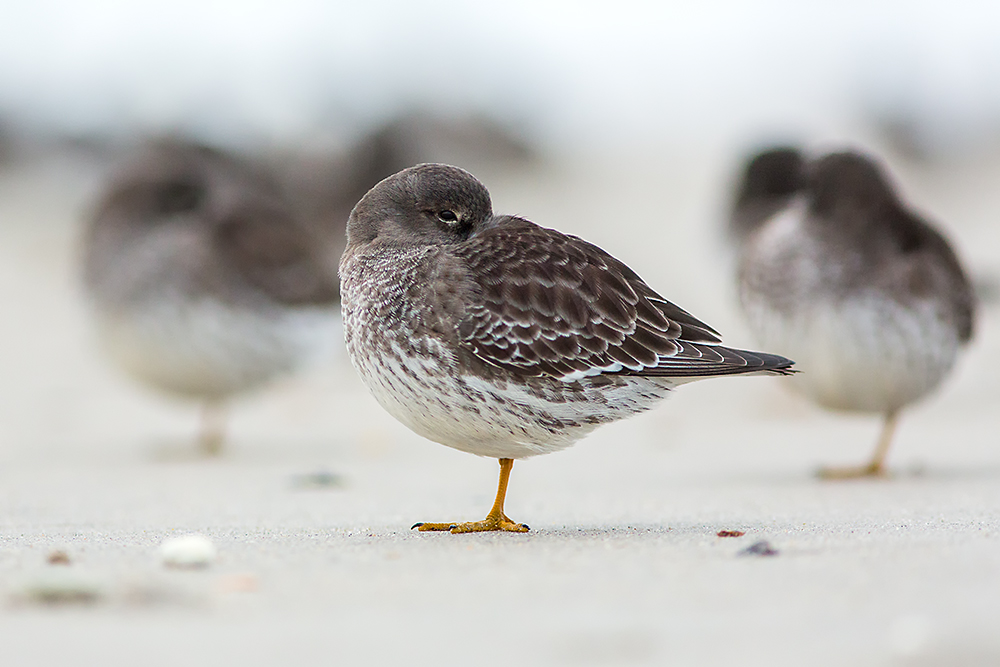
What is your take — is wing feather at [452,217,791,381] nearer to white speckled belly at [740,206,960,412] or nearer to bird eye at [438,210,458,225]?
bird eye at [438,210,458,225]

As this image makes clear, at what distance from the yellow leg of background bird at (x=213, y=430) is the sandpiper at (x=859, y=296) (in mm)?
3682

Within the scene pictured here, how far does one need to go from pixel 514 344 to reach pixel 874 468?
3221mm

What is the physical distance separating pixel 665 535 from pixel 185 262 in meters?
5.32

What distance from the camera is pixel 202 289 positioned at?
8320mm

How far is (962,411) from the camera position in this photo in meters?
8.95

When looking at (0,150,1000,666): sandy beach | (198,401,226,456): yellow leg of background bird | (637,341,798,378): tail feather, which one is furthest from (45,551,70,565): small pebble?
(198,401,226,456): yellow leg of background bird

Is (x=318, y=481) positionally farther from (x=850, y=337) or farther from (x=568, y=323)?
(x=850, y=337)

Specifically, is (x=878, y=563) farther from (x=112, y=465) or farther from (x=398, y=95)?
(x=398, y=95)

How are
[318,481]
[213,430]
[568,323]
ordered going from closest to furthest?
[568,323] < [318,481] < [213,430]

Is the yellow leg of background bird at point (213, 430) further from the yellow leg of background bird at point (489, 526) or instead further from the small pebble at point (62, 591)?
the small pebble at point (62, 591)

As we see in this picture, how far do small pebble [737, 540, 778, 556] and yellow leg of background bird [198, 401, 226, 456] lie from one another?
5451mm

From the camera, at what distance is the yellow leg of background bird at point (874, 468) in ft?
21.1

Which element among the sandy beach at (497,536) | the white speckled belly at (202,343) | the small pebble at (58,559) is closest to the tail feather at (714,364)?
the sandy beach at (497,536)

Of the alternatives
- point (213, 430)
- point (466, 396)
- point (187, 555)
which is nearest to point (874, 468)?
point (466, 396)
